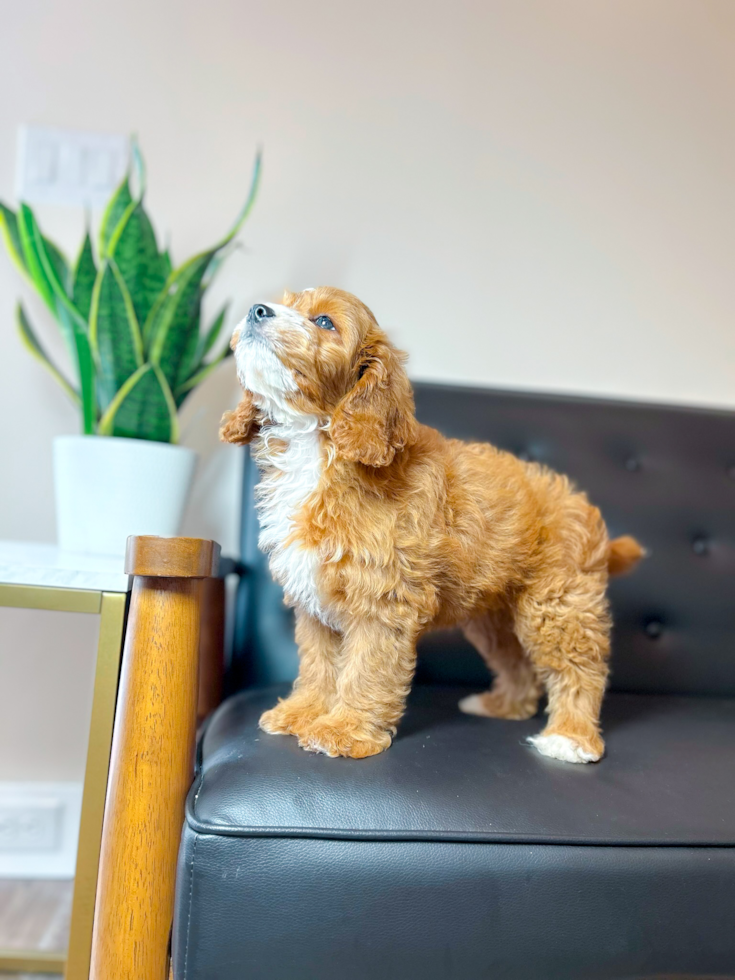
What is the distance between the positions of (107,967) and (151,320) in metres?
0.99

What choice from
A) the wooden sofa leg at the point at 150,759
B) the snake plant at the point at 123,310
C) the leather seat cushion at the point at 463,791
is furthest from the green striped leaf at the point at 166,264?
the leather seat cushion at the point at 463,791

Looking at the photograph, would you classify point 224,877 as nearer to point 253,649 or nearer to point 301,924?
point 301,924

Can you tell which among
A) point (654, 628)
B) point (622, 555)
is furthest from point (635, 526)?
point (622, 555)

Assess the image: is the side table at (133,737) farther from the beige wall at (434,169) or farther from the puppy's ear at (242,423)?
the beige wall at (434,169)

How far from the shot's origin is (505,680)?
3.63ft

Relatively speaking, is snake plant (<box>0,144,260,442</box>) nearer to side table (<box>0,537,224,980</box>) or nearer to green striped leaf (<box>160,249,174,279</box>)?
green striped leaf (<box>160,249,174,279</box>)

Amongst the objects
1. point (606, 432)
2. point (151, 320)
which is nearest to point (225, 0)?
point (151, 320)

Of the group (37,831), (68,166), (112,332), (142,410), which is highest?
(68,166)

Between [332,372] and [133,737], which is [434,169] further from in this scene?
[133,737]

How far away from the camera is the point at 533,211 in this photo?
1.63 metres

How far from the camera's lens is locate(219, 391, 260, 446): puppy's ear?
917mm

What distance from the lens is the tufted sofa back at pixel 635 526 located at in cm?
131

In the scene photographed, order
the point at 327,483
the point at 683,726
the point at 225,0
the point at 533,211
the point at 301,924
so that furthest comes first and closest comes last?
the point at 533,211 < the point at 225,0 < the point at 683,726 < the point at 327,483 < the point at 301,924

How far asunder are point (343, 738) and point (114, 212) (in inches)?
41.9
